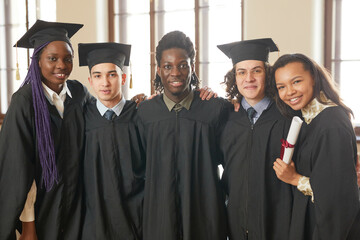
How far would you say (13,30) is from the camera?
5.75 metres

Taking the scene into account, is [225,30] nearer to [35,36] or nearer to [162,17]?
[162,17]

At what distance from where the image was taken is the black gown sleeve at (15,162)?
6.54ft

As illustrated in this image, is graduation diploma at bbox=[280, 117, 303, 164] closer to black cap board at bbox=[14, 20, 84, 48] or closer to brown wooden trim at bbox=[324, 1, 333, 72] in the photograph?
black cap board at bbox=[14, 20, 84, 48]

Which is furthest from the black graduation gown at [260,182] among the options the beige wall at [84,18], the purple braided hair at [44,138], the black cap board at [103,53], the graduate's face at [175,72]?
the beige wall at [84,18]

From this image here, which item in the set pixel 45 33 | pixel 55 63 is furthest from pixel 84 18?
pixel 55 63

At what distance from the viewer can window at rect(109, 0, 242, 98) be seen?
180 inches

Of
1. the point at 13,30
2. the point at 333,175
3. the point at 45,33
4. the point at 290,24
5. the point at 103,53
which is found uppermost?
the point at 13,30

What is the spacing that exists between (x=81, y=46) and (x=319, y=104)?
1.43 m

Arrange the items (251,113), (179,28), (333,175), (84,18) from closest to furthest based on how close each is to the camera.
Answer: (333,175), (251,113), (179,28), (84,18)

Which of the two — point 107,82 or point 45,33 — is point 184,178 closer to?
point 107,82

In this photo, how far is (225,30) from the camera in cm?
457

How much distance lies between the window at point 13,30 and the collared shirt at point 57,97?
11.9 ft

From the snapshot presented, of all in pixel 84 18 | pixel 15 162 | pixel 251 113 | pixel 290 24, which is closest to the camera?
pixel 15 162

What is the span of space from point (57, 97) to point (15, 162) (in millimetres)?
435
